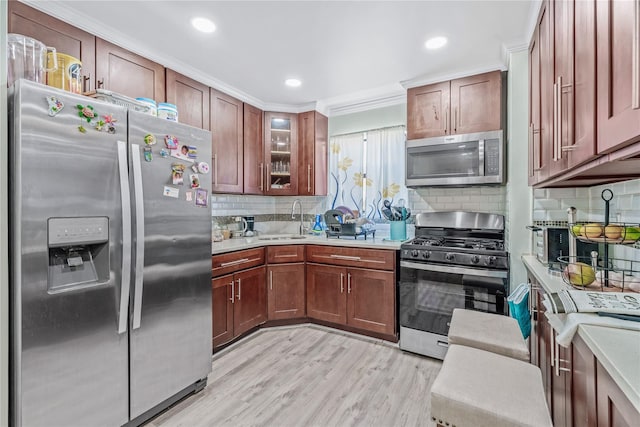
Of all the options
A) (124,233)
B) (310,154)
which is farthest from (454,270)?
(124,233)

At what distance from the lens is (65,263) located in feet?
4.71

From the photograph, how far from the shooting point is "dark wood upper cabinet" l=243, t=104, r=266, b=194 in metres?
3.26

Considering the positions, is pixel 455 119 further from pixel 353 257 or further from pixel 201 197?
pixel 201 197

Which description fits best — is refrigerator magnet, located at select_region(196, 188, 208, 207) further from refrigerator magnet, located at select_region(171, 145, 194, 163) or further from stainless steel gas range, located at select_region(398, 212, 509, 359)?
stainless steel gas range, located at select_region(398, 212, 509, 359)

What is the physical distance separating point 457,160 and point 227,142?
7.04ft

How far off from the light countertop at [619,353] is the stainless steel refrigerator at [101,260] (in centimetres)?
188

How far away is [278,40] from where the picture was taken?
7.27ft

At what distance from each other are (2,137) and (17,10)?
0.93m

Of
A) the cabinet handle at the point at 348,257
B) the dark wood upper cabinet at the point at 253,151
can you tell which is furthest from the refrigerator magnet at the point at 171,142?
the cabinet handle at the point at 348,257

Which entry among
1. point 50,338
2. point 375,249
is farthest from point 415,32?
point 50,338

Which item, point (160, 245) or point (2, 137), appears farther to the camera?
point (160, 245)

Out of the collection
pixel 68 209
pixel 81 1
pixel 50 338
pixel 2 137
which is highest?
pixel 81 1

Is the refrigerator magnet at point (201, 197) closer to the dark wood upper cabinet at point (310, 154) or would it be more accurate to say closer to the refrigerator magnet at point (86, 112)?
the refrigerator magnet at point (86, 112)

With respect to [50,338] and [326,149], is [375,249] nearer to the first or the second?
[326,149]
